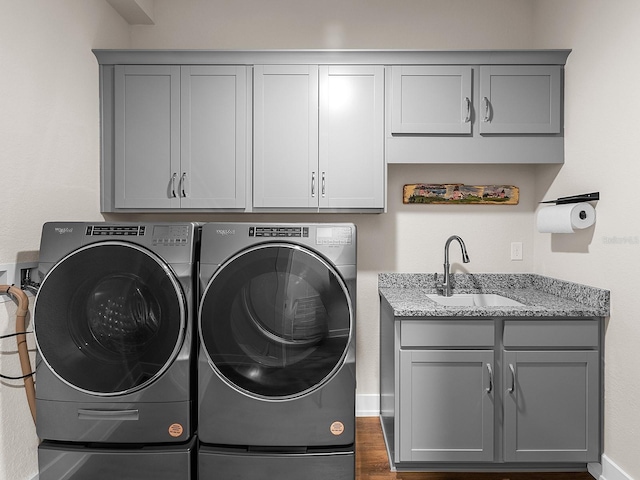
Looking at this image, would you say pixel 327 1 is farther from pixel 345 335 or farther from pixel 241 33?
pixel 345 335

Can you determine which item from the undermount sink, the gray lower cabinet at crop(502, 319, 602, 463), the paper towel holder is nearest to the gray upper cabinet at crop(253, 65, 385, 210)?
the undermount sink

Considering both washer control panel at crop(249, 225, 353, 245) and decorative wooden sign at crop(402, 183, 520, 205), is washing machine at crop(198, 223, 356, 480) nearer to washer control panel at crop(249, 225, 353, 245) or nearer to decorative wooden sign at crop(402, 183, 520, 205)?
washer control panel at crop(249, 225, 353, 245)

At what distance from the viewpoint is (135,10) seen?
2.49m

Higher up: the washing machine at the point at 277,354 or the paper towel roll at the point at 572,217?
the paper towel roll at the point at 572,217

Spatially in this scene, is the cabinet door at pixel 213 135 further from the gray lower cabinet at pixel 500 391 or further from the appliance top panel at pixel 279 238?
the gray lower cabinet at pixel 500 391

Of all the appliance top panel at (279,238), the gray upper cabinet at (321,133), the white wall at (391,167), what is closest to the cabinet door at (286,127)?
the gray upper cabinet at (321,133)

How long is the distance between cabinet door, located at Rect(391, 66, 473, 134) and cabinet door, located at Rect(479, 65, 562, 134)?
0.10 m

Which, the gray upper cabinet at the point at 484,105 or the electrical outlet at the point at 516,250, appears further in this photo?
the electrical outlet at the point at 516,250

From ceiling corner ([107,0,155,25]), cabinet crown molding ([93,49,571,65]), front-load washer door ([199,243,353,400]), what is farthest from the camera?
ceiling corner ([107,0,155,25])

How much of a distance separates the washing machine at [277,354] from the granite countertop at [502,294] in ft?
1.31

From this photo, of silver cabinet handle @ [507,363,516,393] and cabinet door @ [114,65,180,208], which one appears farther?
cabinet door @ [114,65,180,208]

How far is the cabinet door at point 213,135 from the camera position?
2.33m

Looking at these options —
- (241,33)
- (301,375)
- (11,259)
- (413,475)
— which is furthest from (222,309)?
(241,33)

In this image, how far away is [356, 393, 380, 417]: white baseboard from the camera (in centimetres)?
272
